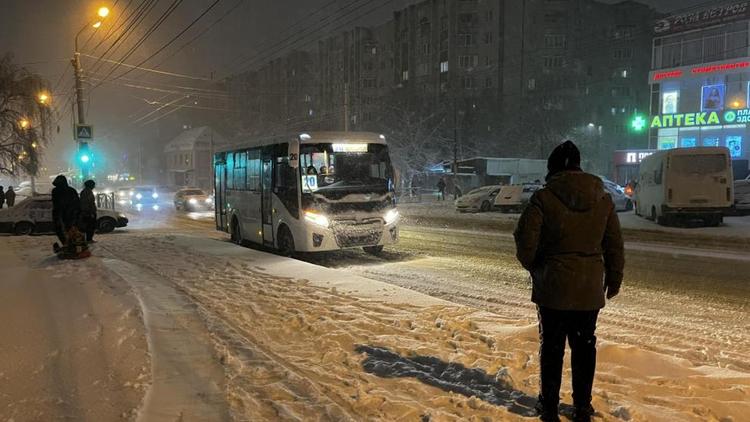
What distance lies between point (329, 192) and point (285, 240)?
1.80 m

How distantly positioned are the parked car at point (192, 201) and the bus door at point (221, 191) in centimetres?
1995

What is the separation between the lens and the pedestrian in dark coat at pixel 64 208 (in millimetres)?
12078

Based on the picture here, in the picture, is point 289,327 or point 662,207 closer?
point 289,327

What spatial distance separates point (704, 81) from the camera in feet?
140

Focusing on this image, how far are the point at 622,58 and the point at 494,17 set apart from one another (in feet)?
64.5

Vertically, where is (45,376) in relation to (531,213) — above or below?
below

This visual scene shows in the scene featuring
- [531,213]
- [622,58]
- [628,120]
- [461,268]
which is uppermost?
[622,58]

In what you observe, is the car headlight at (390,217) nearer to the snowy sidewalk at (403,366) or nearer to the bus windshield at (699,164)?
the snowy sidewalk at (403,366)

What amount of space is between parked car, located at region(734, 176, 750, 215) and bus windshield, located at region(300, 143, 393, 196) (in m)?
19.3

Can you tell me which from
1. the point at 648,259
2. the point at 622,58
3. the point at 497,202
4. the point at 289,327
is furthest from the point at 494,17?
the point at 289,327

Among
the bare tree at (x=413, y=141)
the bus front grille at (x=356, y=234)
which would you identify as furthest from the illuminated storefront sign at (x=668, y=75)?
the bus front grille at (x=356, y=234)

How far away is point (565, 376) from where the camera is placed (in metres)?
4.74

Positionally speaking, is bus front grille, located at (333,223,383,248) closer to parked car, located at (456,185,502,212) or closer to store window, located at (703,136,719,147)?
parked car, located at (456,185,502,212)

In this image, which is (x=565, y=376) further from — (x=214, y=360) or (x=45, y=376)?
(x=45, y=376)
